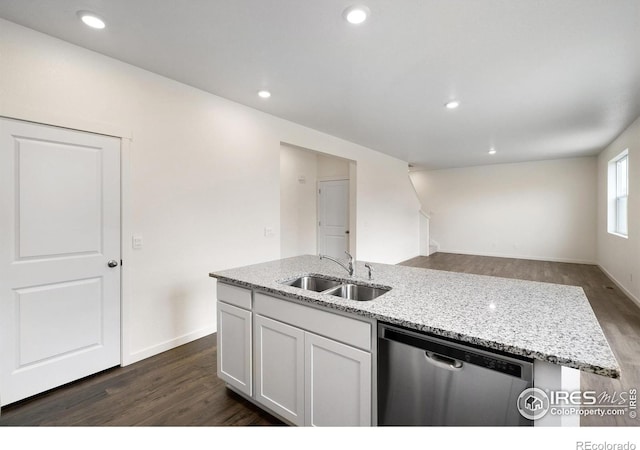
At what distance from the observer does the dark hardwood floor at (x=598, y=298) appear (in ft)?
7.36

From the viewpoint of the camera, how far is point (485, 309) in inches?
54.1

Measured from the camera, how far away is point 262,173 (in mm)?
3656

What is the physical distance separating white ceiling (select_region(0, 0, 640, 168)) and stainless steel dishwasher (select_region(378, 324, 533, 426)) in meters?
1.96

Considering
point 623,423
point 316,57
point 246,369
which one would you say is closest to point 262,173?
point 316,57

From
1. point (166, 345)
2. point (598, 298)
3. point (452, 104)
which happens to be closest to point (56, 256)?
point (166, 345)

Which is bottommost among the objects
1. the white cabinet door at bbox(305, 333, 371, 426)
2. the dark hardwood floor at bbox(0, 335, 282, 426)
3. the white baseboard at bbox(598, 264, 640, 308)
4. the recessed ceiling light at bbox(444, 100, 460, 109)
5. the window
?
the dark hardwood floor at bbox(0, 335, 282, 426)

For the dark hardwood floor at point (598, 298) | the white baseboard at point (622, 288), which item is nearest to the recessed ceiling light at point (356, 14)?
the dark hardwood floor at point (598, 298)

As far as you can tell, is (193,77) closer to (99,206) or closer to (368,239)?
(99,206)

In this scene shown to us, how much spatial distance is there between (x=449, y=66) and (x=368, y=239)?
3685mm

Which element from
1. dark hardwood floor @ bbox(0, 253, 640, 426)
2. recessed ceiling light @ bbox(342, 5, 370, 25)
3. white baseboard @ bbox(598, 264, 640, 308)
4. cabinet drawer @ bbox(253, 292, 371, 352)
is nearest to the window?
white baseboard @ bbox(598, 264, 640, 308)

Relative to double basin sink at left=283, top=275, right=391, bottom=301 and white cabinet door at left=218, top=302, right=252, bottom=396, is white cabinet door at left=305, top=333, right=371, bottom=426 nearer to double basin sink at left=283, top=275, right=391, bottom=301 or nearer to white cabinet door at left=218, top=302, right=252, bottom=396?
double basin sink at left=283, top=275, right=391, bottom=301

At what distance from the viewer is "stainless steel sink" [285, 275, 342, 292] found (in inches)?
80.9

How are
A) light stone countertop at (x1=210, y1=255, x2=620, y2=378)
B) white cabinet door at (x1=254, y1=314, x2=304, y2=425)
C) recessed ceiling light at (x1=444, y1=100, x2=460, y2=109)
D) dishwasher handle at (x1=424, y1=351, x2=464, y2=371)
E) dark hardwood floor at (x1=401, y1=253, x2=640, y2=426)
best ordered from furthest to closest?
recessed ceiling light at (x1=444, y1=100, x2=460, y2=109), dark hardwood floor at (x1=401, y1=253, x2=640, y2=426), white cabinet door at (x1=254, y1=314, x2=304, y2=425), dishwasher handle at (x1=424, y1=351, x2=464, y2=371), light stone countertop at (x1=210, y1=255, x2=620, y2=378)

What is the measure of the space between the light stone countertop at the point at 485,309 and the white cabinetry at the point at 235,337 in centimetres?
11
